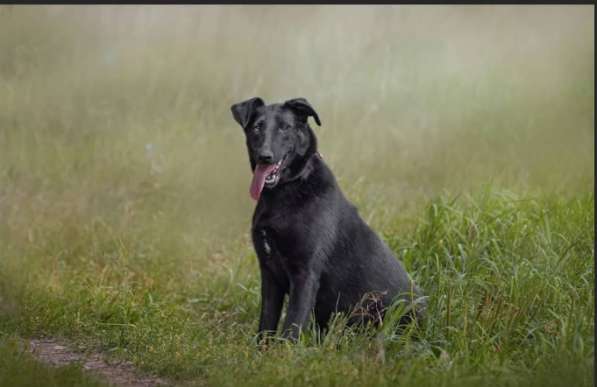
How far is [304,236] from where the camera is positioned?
222 inches

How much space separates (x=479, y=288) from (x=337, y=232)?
1086 mm

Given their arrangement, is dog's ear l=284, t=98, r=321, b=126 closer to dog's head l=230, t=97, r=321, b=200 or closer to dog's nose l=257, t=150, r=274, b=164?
dog's head l=230, t=97, r=321, b=200

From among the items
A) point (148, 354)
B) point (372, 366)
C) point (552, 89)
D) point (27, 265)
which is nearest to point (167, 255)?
point (27, 265)

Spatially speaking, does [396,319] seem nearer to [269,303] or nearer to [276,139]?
[269,303]

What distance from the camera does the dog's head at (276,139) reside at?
18.3 feet

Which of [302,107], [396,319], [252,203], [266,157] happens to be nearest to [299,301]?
[396,319]

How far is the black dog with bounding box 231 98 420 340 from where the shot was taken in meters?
5.61

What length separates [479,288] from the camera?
6.09 meters

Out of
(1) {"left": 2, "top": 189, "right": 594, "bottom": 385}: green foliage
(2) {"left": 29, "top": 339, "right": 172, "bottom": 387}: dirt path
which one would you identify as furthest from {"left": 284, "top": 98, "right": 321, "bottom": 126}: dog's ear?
(2) {"left": 29, "top": 339, "right": 172, "bottom": 387}: dirt path

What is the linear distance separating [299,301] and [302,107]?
1.24 m

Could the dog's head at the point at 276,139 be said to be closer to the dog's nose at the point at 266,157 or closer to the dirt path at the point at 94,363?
the dog's nose at the point at 266,157

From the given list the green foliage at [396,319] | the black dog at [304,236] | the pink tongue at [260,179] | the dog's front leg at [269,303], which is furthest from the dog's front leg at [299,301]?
the pink tongue at [260,179]

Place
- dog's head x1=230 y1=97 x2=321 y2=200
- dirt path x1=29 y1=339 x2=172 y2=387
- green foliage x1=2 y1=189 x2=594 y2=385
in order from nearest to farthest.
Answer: green foliage x1=2 y1=189 x2=594 y2=385, dirt path x1=29 y1=339 x2=172 y2=387, dog's head x1=230 y1=97 x2=321 y2=200

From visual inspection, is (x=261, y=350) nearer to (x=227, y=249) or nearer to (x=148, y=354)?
(x=148, y=354)
